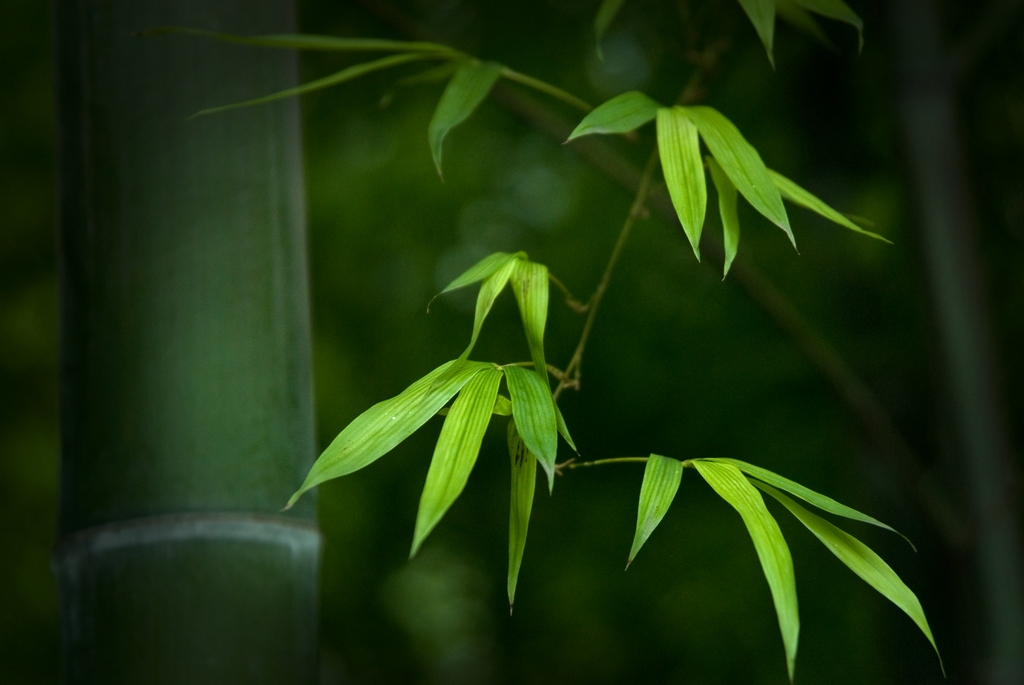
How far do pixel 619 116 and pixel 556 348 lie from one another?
1410mm

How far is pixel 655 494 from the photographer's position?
43 cm

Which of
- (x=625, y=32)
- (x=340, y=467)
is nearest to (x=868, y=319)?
(x=625, y=32)

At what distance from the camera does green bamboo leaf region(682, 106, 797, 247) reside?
47 cm

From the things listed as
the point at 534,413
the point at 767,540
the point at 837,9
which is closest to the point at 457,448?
the point at 534,413

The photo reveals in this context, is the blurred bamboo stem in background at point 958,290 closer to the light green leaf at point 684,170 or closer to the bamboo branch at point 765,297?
the bamboo branch at point 765,297

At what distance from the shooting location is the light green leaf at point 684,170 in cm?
47

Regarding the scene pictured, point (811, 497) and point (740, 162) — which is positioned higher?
point (740, 162)

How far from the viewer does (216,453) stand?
55cm

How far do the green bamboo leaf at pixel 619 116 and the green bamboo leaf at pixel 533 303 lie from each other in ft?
0.24

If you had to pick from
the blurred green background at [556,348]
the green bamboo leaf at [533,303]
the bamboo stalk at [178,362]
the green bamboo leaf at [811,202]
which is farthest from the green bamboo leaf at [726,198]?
the blurred green background at [556,348]

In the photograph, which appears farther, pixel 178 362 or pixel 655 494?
pixel 178 362

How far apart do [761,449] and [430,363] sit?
758 millimetres

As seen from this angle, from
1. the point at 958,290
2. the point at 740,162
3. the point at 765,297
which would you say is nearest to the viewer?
the point at 740,162

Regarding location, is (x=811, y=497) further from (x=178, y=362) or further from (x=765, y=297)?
(x=765, y=297)
